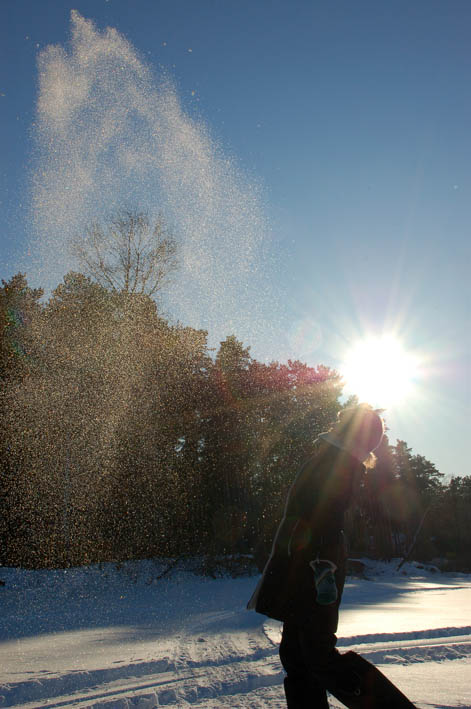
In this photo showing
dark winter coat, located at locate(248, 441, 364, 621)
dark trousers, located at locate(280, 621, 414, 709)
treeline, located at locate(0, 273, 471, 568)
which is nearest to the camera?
dark trousers, located at locate(280, 621, 414, 709)

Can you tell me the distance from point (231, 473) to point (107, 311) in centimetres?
703

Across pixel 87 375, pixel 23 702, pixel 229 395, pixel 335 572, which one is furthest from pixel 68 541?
pixel 335 572

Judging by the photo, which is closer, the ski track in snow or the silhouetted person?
the silhouetted person

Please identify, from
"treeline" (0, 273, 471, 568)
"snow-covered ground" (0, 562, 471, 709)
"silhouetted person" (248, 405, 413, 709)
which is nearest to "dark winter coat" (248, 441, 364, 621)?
"silhouetted person" (248, 405, 413, 709)

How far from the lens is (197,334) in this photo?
17766mm

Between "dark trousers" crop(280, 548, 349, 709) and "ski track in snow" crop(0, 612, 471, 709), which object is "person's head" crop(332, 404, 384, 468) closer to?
"dark trousers" crop(280, 548, 349, 709)

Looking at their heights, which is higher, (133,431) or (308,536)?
(133,431)

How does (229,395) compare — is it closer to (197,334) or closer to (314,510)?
(197,334)

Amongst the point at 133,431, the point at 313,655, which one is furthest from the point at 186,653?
the point at 133,431

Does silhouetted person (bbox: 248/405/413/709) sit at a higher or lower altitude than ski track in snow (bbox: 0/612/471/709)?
higher

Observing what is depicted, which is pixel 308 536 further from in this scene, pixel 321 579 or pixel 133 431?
pixel 133 431

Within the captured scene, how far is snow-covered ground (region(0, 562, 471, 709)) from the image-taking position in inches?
121

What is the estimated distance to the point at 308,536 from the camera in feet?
7.41

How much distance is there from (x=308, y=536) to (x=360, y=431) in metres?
0.58
